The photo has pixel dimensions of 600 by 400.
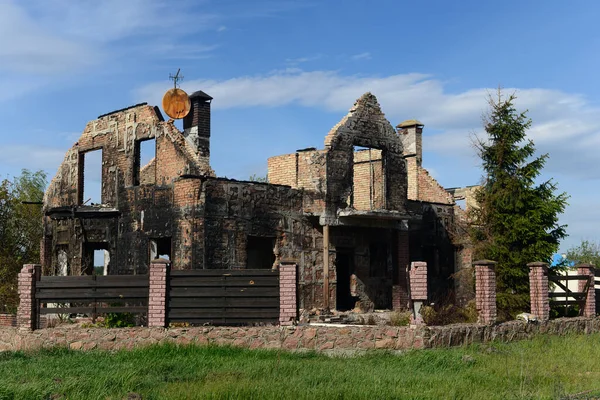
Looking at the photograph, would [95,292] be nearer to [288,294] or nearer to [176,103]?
[288,294]

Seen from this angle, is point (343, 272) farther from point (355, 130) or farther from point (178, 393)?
point (178, 393)

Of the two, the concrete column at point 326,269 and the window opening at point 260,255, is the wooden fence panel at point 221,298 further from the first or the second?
the window opening at point 260,255

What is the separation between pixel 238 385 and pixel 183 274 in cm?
610

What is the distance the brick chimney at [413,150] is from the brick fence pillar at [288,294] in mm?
15778

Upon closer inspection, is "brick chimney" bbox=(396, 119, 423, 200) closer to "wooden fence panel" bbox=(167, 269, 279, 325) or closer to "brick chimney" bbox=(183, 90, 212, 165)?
"brick chimney" bbox=(183, 90, 212, 165)

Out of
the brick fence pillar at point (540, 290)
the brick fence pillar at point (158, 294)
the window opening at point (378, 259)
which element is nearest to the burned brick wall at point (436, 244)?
the window opening at point (378, 259)

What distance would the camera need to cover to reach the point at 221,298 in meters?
16.4

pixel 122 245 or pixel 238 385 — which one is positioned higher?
pixel 122 245

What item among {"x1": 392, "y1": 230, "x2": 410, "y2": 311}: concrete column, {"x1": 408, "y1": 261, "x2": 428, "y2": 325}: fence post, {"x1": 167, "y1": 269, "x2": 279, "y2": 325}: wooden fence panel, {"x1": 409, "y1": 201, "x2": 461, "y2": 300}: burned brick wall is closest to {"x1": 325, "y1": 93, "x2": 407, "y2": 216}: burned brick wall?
{"x1": 392, "y1": 230, "x2": 410, "y2": 311}: concrete column

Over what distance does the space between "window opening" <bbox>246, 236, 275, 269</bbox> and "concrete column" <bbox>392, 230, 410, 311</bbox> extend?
14.5ft

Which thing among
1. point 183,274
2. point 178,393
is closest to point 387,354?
point 183,274

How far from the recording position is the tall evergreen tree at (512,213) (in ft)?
71.4

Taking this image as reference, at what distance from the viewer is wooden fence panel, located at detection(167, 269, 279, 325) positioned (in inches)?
643

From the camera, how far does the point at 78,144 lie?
27.2 metres
